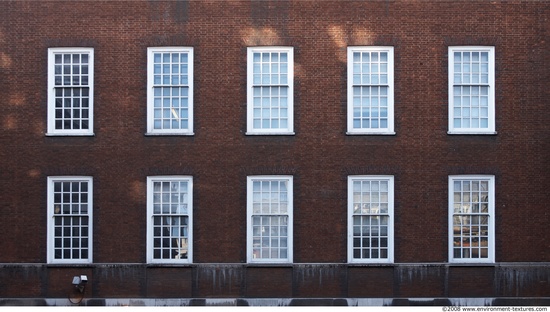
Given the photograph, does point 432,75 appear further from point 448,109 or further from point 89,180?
point 89,180

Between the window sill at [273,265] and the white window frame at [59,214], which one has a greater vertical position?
the white window frame at [59,214]

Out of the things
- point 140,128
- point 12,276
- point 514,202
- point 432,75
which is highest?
point 432,75

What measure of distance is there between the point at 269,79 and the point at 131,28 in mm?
4175

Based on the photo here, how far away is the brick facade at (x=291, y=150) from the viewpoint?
25.6 metres

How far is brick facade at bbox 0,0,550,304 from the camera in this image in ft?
84.1

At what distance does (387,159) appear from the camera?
2578 centimetres

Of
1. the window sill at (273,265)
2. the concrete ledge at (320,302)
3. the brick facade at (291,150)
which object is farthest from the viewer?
the brick facade at (291,150)

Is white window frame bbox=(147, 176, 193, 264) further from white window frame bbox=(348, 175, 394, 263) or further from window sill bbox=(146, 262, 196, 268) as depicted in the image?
white window frame bbox=(348, 175, 394, 263)

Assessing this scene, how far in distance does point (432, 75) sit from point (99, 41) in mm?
9476

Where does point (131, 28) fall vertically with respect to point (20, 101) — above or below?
above

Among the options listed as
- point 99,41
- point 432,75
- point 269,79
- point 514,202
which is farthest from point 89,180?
point 514,202

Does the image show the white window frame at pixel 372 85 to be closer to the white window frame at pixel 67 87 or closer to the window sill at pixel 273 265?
the window sill at pixel 273 265

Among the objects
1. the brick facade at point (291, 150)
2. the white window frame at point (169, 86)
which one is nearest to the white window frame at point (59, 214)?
the brick facade at point (291, 150)

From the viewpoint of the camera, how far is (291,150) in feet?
84.8
